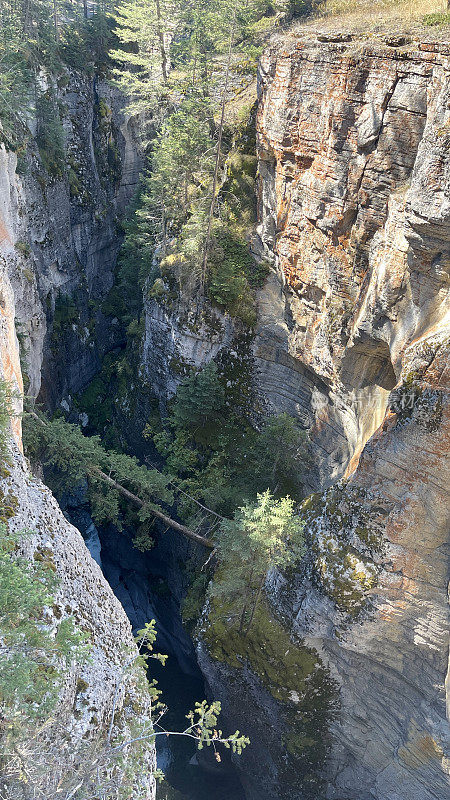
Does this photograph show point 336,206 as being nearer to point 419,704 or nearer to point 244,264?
point 244,264

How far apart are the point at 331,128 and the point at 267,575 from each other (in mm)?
13967

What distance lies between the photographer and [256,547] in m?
14.2

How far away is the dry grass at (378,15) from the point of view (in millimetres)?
14484

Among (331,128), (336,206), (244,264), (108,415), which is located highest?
(331,128)

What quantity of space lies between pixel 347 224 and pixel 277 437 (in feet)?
24.4

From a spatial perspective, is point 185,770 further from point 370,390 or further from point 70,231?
point 70,231

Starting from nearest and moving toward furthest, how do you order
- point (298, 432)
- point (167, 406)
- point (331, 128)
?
point (331, 128) → point (298, 432) → point (167, 406)

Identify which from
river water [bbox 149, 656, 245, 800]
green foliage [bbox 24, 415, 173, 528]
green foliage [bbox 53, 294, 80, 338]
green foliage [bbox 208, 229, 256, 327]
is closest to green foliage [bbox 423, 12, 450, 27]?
green foliage [bbox 208, 229, 256, 327]

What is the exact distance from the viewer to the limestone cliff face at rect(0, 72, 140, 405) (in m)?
21.5

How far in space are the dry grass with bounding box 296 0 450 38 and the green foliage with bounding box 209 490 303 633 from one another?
12622mm

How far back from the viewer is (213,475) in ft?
68.5

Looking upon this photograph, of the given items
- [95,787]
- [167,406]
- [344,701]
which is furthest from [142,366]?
[95,787]

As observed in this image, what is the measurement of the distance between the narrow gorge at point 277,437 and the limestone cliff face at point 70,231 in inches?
10.1

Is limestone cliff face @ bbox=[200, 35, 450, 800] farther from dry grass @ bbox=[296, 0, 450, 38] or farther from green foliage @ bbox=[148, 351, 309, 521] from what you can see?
green foliage @ bbox=[148, 351, 309, 521]
